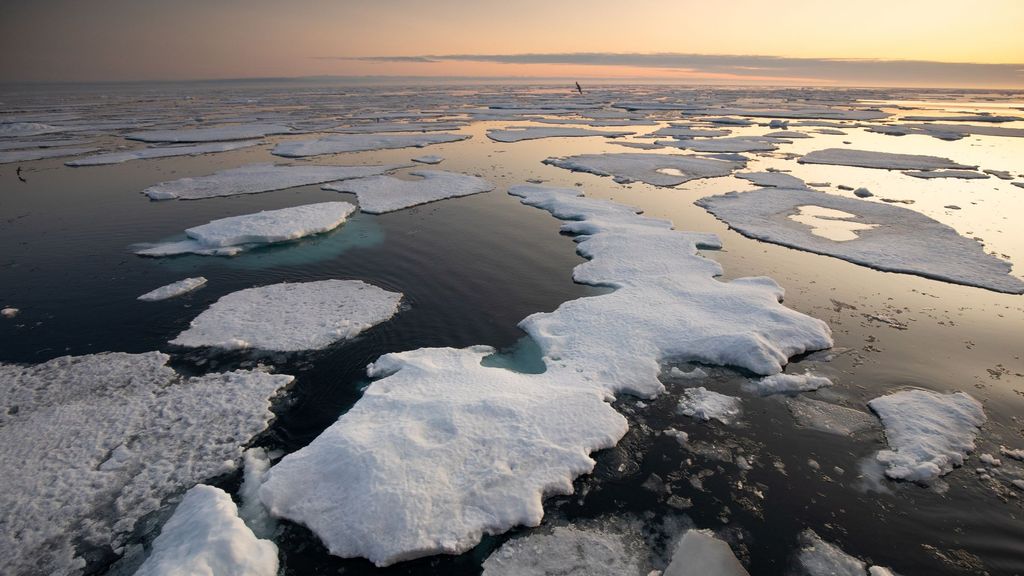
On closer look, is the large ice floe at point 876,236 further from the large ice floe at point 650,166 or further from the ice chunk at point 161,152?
the ice chunk at point 161,152

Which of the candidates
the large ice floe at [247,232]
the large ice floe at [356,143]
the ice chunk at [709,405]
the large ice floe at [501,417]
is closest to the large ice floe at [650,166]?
the large ice floe at [356,143]

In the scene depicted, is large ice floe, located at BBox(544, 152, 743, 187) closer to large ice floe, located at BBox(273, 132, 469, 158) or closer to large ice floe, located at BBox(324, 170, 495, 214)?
large ice floe, located at BBox(324, 170, 495, 214)

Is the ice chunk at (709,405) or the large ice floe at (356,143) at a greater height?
the large ice floe at (356,143)

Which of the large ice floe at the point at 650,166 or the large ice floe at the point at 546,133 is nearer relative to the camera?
the large ice floe at the point at 650,166

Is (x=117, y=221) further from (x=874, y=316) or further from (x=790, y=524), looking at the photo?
(x=874, y=316)

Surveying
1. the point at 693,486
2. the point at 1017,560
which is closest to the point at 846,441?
the point at 1017,560

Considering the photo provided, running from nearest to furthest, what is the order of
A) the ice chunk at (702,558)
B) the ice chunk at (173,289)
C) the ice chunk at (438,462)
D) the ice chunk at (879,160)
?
the ice chunk at (702,558), the ice chunk at (438,462), the ice chunk at (173,289), the ice chunk at (879,160)

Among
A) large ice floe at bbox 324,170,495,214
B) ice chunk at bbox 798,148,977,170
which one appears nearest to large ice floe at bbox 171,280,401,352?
large ice floe at bbox 324,170,495,214

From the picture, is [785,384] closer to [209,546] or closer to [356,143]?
[209,546]
